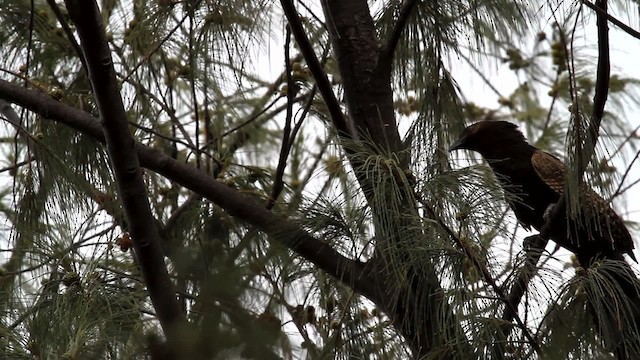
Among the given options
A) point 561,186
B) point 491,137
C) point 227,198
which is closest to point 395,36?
point 227,198

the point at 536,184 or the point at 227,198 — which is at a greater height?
the point at 536,184

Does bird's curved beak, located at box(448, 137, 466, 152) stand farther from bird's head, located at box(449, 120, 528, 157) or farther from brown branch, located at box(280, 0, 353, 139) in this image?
brown branch, located at box(280, 0, 353, 139)

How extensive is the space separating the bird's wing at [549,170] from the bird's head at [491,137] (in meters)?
0.16

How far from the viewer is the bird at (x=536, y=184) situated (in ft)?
10.6

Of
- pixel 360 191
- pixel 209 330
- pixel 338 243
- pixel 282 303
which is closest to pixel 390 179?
pixel 360 191

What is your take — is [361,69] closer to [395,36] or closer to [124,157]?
[395,36]

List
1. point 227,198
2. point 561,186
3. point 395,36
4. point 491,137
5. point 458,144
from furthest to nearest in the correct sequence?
point 491,137
point 458,144
point 561,186
point 395,36
point 227,198

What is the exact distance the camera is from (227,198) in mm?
2637

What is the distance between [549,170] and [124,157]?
1.72 m

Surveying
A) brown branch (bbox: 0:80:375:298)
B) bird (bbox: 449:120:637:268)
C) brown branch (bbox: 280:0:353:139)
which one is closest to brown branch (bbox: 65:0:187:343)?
brown branch (bbox: 0:80:375:298)

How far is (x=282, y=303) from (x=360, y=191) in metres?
0.41

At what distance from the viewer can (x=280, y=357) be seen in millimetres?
1978

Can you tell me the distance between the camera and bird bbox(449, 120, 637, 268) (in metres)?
3.22

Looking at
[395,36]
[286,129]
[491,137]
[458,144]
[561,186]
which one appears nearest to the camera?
[395,36]
